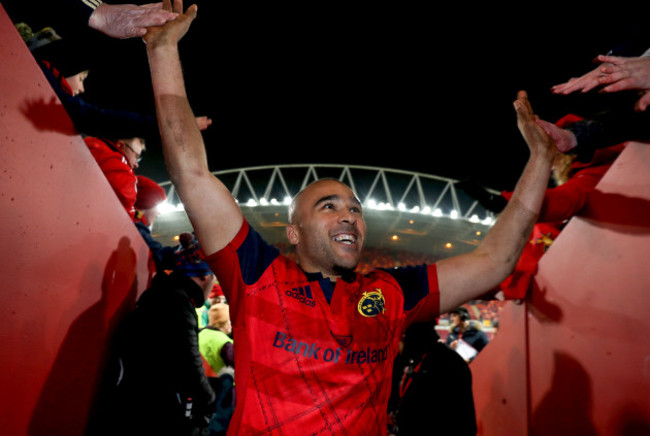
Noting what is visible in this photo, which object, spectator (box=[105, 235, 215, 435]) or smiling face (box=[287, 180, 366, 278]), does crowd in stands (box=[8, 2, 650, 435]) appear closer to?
spectator (box=[105, 235, 215, 435])

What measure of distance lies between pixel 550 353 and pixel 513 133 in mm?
13369

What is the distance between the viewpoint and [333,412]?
1.24 metres

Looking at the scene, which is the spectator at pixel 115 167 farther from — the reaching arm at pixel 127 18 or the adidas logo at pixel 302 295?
the adidas logo at pixel 302 295

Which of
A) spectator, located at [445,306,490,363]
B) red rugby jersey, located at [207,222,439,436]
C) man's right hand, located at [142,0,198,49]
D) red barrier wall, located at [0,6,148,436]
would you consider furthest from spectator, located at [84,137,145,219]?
spectator, located at [445,306,490,363]

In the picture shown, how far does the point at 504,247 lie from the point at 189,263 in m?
2.42

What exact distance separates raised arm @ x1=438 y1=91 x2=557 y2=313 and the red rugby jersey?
0.31 meters

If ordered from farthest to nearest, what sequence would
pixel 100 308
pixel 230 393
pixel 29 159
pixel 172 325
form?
pixel 230 393 → pixel 172 325 → pixel 100 308 → pixel 29 159

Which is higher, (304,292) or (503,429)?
(304,292)

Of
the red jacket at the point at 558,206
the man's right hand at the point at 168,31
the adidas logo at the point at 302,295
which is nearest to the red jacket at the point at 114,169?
the man's right hand at the point at 168,31

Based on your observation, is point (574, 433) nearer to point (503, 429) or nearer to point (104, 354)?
point (503, 429)

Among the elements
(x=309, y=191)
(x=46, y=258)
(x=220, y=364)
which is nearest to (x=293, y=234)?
(x=309, y=191)

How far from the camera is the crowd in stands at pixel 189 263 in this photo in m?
1.68

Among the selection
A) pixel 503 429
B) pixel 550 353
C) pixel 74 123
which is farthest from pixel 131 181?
pixel 503 429

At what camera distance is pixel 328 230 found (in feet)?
5.64
